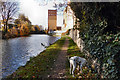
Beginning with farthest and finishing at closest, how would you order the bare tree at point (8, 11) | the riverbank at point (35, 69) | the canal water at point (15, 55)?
1. the bare tree at point (8, 11)
2. the canal water at point (15, 55)
3. the riverbank at point (35, 69)

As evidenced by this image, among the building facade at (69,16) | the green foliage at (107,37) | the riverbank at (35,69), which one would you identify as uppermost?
the building facade at (69,16)

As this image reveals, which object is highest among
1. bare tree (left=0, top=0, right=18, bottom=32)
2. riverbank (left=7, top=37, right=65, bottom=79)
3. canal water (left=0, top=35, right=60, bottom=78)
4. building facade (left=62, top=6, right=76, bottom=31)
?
bare tree (left=0, top=0, right=18, bottom=32)

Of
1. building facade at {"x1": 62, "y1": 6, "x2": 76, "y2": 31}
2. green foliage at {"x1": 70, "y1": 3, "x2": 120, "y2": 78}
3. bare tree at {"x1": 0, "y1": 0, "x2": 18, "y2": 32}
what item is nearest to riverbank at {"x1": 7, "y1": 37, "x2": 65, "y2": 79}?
green foliage at {"x1": 70, "y1": 3, "x2": 120, "y2": 78}

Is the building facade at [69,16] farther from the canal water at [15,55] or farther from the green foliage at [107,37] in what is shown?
the green foliage at [107,37]

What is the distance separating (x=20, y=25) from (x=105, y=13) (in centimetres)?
2932

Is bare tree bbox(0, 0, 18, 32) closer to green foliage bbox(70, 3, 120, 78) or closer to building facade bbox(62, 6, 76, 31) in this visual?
building facade bbox(62, 6, 76, 31)

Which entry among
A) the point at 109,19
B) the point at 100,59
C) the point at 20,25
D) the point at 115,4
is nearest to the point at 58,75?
the point at 100,59

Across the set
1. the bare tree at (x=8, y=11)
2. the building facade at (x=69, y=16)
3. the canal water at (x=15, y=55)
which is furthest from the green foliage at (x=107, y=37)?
the bare tree at (x=8, y=11)

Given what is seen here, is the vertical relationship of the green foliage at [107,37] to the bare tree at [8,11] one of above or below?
below

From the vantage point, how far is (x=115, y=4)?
273 cm

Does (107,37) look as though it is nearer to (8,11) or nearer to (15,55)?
(15,55)

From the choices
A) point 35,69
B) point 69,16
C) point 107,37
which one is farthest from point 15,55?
point 69,16

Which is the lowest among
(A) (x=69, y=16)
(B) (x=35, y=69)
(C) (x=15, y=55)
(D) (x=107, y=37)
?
(C) (x=15, y=55)

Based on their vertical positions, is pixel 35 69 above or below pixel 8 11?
below
